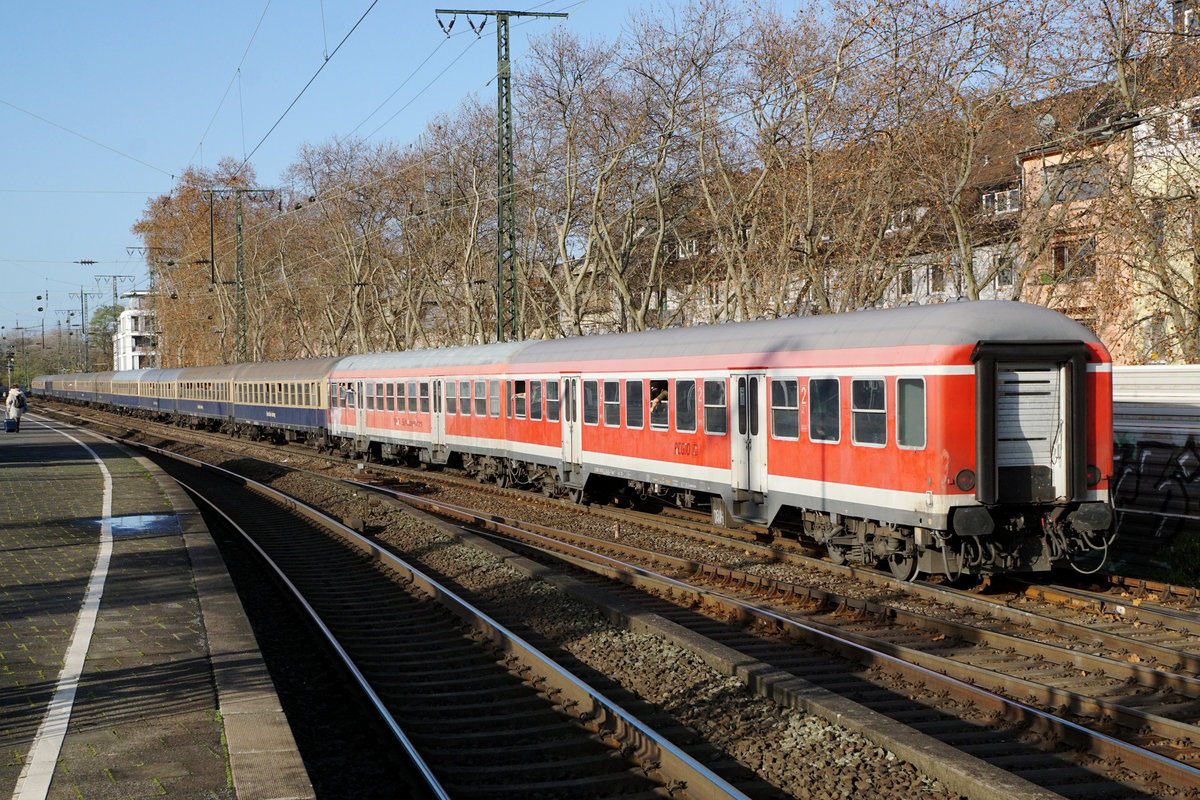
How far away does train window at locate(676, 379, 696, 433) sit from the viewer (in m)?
16.3

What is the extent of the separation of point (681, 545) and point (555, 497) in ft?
21.7

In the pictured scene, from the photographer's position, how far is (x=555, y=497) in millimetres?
22234

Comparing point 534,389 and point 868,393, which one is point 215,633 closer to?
point 868,393

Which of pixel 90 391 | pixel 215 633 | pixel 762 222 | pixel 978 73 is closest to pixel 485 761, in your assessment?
pixel 215 633

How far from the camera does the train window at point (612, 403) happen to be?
18.8 meters

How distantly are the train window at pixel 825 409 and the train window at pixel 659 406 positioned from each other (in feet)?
12.4

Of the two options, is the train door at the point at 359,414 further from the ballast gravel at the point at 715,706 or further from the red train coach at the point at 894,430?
the ballast gravel at the point at 715,706

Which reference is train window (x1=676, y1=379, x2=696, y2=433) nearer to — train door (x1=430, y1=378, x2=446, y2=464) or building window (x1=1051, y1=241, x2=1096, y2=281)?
building window (x1=1051, y1=241, x2=1096, y2=281)

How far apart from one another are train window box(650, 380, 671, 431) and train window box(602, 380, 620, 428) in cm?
122

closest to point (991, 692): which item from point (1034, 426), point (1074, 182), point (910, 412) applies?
point (910, 412)

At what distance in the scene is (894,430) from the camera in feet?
39.7

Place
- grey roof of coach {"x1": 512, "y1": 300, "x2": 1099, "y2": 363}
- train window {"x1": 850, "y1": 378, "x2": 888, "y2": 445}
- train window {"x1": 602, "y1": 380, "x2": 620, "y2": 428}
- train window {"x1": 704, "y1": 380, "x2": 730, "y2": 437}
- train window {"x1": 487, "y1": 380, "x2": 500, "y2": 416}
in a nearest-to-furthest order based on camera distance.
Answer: grey roof of coach {"x1": 512, "y1": 300, "x2": 1099, "y2": 363} < train window {"x1": 850, "y1": 378, "x2": 888, "y2": 445} < train window {"x1": 704, "y1": 380, "x2": 730, "y2": 437} < train window {"x1": 602, "y1": 380, "x2": 620, "y2": 428} < train window {"x1": 487, "y1": 380, "x2": 500, "y2": 416}

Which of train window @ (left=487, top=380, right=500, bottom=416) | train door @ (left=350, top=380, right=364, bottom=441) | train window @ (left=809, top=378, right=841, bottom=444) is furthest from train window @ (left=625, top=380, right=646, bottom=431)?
train door @ (left=350, top=380, right=364, bottom=441)

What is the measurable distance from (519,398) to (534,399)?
783 mm
